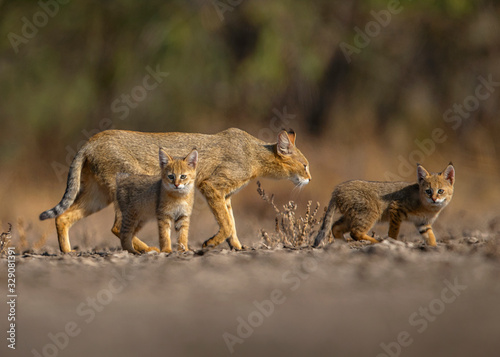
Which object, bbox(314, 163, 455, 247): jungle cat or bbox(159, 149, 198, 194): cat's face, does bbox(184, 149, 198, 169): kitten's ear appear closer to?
bbox(159, 149, 198, 194): cat's face

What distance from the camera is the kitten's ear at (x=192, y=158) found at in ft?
29.4

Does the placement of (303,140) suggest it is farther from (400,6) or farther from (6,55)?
(6,55)

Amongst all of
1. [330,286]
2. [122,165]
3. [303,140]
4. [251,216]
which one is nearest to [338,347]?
[330,286]

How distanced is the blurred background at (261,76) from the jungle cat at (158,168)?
6.14 metres

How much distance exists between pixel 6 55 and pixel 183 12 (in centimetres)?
430

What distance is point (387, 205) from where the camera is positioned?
9.00m

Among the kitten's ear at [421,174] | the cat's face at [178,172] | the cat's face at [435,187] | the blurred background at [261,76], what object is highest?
the blurred background at [261,76]

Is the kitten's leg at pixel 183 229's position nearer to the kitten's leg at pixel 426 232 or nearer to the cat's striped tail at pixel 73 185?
the cat's striped tail at pixel 73 185

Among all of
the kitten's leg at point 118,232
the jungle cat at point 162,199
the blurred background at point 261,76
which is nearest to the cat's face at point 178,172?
the jungle cat at point 162,199

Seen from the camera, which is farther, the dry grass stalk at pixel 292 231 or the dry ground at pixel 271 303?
the dry grass stalk at pixel 292 231

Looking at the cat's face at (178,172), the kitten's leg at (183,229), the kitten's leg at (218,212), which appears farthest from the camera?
the kitten's leg at (218,212)

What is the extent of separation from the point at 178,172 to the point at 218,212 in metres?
0.83

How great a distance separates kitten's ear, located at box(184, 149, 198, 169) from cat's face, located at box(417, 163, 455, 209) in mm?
2781

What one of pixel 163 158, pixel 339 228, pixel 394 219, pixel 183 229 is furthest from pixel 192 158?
pixel 394 219
